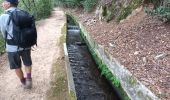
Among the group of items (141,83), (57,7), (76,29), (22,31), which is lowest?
(57,7)

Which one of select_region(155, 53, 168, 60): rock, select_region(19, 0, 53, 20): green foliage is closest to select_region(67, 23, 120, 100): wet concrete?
select_region(155, 53, 168, 60): rock

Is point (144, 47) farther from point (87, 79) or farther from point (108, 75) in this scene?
point (87, 79)

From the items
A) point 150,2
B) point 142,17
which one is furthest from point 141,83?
point 150,2

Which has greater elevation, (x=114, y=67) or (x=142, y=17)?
(x=142, y=17)

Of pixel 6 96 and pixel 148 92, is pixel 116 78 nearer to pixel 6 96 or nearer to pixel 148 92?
pixel 148 92

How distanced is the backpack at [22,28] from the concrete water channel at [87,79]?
2404mm

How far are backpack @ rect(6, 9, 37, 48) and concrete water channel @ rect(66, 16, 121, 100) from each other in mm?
2404

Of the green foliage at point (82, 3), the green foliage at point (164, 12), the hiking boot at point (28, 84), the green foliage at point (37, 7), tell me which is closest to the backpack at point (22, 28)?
the hiking boot at point (28, 84)

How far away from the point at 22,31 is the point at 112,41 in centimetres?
476

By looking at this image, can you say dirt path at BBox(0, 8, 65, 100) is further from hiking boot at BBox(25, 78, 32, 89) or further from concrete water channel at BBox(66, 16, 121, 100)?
concrete water channel at BBox(66, 16, 121, 100)

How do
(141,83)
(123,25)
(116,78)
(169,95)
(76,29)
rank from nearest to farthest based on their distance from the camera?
(169,95), (141,83), (116,78), (123,25), (76,29)

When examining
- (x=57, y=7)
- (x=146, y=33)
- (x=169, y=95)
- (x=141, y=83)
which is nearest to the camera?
(x=169, y=95)

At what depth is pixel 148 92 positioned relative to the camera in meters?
6.17

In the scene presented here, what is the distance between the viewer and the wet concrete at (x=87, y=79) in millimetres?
8219
